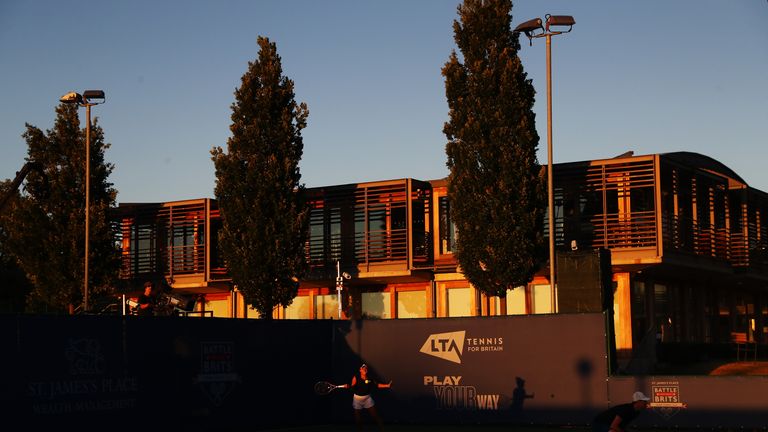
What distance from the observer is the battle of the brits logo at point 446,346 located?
93.9 ft

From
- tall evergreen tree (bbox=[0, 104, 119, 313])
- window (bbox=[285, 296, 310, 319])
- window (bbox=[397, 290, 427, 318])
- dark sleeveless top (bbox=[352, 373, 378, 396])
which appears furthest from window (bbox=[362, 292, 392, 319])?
dark sleeveless top (bbox=[352, 373, 378, 396])

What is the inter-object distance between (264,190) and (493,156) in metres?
9.22

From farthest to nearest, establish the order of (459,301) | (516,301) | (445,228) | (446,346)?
(445,228), (459,301), (516,301), (446,346)

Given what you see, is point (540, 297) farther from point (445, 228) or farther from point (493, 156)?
point (493, 156)

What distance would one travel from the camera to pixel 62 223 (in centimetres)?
4488

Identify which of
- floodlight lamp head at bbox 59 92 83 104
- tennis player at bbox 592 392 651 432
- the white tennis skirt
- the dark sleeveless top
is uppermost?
floodlight lamp head at bbox 59 92 83 104

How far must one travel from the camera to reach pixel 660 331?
42031 millimetres

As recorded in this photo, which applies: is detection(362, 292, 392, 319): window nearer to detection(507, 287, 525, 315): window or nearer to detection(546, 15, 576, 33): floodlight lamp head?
detection(507, 287, 525, 315): window

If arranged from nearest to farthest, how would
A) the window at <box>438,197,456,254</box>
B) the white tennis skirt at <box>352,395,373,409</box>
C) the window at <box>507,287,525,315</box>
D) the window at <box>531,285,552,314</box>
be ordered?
the white tennis skirt at <box>352,395,373,409</box>
the window at <box>531,285,552,314</box>
the window at <box>507,287,525,315</box>
the window at <box>438,197,456,254</box>

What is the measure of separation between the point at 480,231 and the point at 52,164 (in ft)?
62.7

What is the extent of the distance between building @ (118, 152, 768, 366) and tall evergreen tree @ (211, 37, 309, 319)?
8.57ft

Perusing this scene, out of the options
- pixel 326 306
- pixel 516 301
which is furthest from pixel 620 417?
pixel 326 306

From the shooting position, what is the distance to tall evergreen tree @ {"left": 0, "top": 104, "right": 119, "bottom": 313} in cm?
4441

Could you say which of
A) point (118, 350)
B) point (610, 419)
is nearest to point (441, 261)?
point (118, 350)
